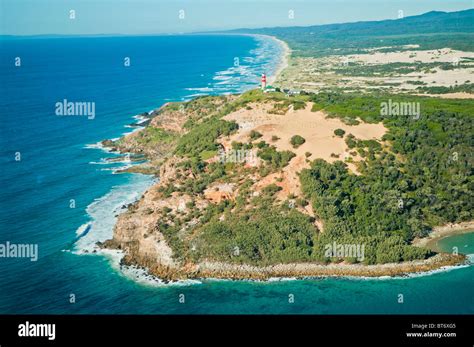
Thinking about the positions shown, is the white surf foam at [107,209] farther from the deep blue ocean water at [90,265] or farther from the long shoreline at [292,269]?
the long shoreline at [292,269]

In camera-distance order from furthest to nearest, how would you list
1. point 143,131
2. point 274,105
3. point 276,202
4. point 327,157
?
point 143,131
point 274,105
point 327,157
point 276,202

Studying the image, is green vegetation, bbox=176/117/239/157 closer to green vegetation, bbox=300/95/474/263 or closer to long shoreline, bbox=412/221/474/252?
green vegetation, bbox=300/95/474/263

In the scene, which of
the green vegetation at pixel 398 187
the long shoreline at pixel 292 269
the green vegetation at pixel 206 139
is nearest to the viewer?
the long shoreline at pixel 292 269

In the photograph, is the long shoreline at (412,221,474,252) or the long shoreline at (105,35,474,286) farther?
the long shoreline at (412,221,474,252)

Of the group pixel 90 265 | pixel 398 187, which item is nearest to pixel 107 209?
pixel 90 265

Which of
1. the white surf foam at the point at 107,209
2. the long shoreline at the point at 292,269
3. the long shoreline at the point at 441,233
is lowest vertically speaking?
the long shoreline at the point at 292,269

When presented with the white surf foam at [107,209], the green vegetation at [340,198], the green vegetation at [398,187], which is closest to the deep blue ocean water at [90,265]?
the white surf foam at [107,209]

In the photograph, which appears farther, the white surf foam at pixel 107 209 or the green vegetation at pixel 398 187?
the white surf foam at pixel 107 209

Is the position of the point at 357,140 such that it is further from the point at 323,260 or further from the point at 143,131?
the point at 143,131

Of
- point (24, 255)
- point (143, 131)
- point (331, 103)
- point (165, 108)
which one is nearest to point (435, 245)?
point (331, 103)

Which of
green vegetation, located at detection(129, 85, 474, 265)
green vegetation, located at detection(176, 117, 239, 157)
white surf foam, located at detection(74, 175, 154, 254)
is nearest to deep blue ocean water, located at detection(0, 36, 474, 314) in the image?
white surf foam, located at detection(74, 175, 154, 254)

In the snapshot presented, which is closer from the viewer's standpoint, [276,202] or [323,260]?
[323,260]
